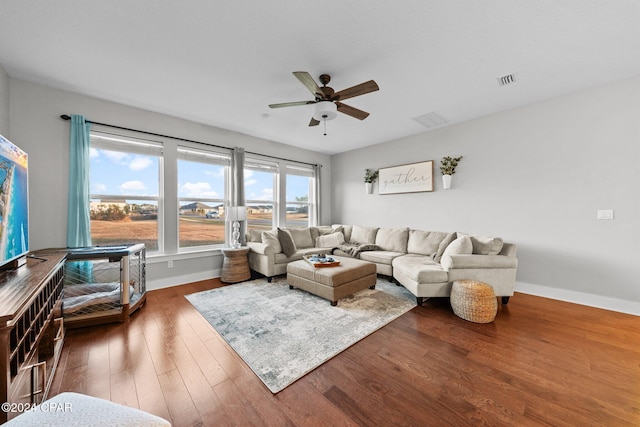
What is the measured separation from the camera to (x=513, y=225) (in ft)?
11.8

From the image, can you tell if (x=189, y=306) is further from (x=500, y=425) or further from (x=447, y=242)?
(x=447, y=242)

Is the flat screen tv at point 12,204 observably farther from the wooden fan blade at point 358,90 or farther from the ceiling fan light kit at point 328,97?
the wooden fan blade at point 358,90

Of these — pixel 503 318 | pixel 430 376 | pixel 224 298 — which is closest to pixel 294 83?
pixel 224 298

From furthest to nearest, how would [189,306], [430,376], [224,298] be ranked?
[224,298] < [189,306] < [430,376]

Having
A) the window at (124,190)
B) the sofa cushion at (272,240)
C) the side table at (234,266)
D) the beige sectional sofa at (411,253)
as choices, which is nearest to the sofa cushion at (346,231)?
the beige sectional sofa at (411,253)

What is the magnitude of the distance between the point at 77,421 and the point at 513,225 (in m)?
4.71

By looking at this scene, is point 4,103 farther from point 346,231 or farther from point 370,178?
point 370,178

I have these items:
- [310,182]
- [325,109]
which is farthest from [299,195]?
[325,109]

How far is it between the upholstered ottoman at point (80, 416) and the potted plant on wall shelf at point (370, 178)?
507 cm

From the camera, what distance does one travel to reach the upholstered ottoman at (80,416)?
778 millimetres

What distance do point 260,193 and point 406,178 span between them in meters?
3.03

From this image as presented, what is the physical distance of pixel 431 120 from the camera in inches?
155

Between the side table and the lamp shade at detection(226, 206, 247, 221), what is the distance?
0.53 meters

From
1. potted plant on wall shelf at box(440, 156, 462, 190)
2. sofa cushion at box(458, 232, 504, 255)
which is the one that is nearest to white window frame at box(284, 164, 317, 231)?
potted plant on wall shelf at box(440, 156, 462, 190)
